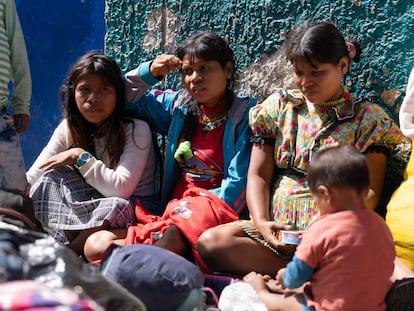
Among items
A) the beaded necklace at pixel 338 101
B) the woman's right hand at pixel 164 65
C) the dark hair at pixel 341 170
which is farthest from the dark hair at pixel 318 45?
the woman's right hand at pixel 164 65

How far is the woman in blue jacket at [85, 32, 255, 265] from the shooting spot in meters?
3.21

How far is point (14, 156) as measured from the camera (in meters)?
3.54

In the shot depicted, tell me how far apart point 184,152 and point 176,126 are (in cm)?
21

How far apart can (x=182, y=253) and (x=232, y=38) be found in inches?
53.4

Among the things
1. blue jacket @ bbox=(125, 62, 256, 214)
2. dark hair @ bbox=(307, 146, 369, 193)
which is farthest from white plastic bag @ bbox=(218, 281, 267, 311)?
blue jacket @ bbox=(125, 62, 256, 214)

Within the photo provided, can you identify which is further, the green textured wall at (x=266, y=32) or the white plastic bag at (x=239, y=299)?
the green textured wall at (x=266, y=32)

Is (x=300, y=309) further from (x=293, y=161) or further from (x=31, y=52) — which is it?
(x=31, y=52)

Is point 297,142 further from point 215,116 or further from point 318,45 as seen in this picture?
point 215,116

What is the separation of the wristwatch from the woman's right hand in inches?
23.6

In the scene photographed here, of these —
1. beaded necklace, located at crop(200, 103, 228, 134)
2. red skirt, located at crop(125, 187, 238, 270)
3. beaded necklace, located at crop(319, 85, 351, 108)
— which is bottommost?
red skirt, located at crop(125, 187, 238, 270)

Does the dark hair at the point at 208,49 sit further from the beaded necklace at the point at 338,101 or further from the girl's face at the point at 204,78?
the beaded necklace at the point at 338,101

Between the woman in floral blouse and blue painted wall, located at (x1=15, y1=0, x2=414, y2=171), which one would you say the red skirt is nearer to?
the woman in floral blouse

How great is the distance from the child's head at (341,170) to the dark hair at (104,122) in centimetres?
152

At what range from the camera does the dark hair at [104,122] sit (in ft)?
11.8
